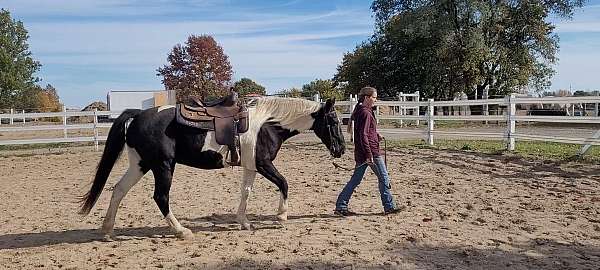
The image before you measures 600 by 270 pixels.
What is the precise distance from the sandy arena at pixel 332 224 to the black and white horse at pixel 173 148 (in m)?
0.43

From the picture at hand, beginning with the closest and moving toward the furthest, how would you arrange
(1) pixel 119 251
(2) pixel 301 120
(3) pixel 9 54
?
(1) pixel 119 251, (2) pixel 301 120, (3) pixel 9 54

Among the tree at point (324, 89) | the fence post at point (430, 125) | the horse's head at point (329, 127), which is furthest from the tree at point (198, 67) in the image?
the horse's head at point (329, 127)

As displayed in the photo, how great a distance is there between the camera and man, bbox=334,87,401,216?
641 centimetres

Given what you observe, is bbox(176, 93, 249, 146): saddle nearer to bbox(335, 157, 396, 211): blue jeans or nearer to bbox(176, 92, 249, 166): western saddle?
bbox(176, 92, 249, 166): western saddle

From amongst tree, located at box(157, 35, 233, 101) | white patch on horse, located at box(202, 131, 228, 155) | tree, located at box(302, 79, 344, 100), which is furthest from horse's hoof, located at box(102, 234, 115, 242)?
tree, located at box(157, 35, 233, 101)

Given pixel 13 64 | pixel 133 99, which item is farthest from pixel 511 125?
pixel 13 64

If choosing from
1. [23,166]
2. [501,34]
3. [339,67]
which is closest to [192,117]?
[23,166]

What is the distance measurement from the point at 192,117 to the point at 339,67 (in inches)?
1593

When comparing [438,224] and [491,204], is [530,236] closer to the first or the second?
[438,224]

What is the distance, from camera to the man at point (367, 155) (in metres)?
6.41

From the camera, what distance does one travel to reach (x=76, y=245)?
17.7 feet

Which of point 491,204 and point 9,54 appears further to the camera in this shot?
point 9,54

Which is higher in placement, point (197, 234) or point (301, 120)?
point (301, 120)

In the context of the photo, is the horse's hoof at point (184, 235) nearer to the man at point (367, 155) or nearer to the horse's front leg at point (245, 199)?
the horse's front leg at point (245, 199)
